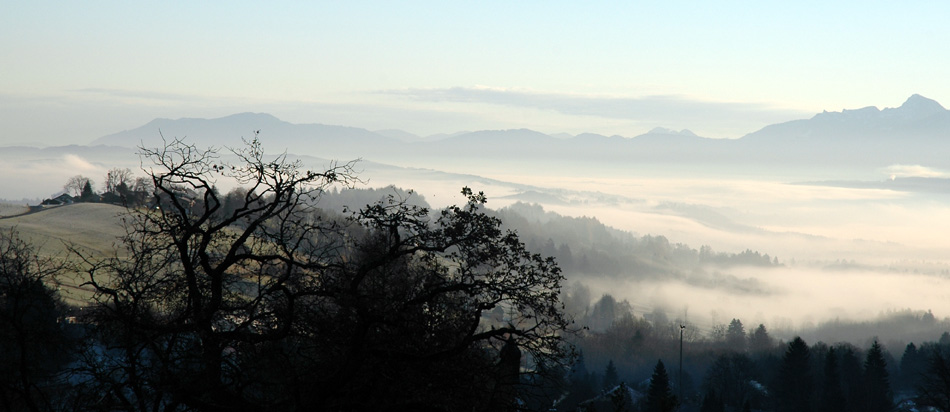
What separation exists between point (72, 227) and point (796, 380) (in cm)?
10303

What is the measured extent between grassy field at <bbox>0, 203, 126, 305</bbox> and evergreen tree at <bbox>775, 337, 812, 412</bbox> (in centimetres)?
8342

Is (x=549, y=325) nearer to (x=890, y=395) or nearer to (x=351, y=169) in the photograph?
(x=351, y=169)

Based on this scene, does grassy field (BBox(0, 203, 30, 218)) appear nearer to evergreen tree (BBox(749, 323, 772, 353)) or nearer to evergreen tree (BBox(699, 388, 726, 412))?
evergreen tree (BBox(699, 388, 726, 412))

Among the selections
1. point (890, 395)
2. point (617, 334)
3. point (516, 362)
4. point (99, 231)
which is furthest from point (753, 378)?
point (516, 362)

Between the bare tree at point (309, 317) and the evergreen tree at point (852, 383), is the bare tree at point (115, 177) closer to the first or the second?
the evergreen tree at point (852, 383)

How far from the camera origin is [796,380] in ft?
326

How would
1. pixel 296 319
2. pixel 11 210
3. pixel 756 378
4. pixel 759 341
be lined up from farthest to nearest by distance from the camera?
1. pixel 759 341
2. pixel 11 210
3. pixel 756 378
4. pixel 296 319

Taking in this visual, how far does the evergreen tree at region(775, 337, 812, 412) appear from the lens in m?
98.5

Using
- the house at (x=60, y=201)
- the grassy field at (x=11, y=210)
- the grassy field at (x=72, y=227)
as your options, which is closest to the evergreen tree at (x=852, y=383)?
the grassy field at (x=72, y=227)

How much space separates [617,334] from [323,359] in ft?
544

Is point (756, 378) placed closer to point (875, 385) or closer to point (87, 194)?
point (875, 385)

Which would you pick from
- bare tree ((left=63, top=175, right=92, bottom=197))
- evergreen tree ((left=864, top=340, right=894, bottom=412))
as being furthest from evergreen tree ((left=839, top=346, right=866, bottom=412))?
bare tree ((left=63, top=175, right=92, bottom=197))

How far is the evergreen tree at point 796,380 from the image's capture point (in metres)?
98.5

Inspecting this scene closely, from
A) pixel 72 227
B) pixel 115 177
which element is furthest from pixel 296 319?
pixel 115 177
